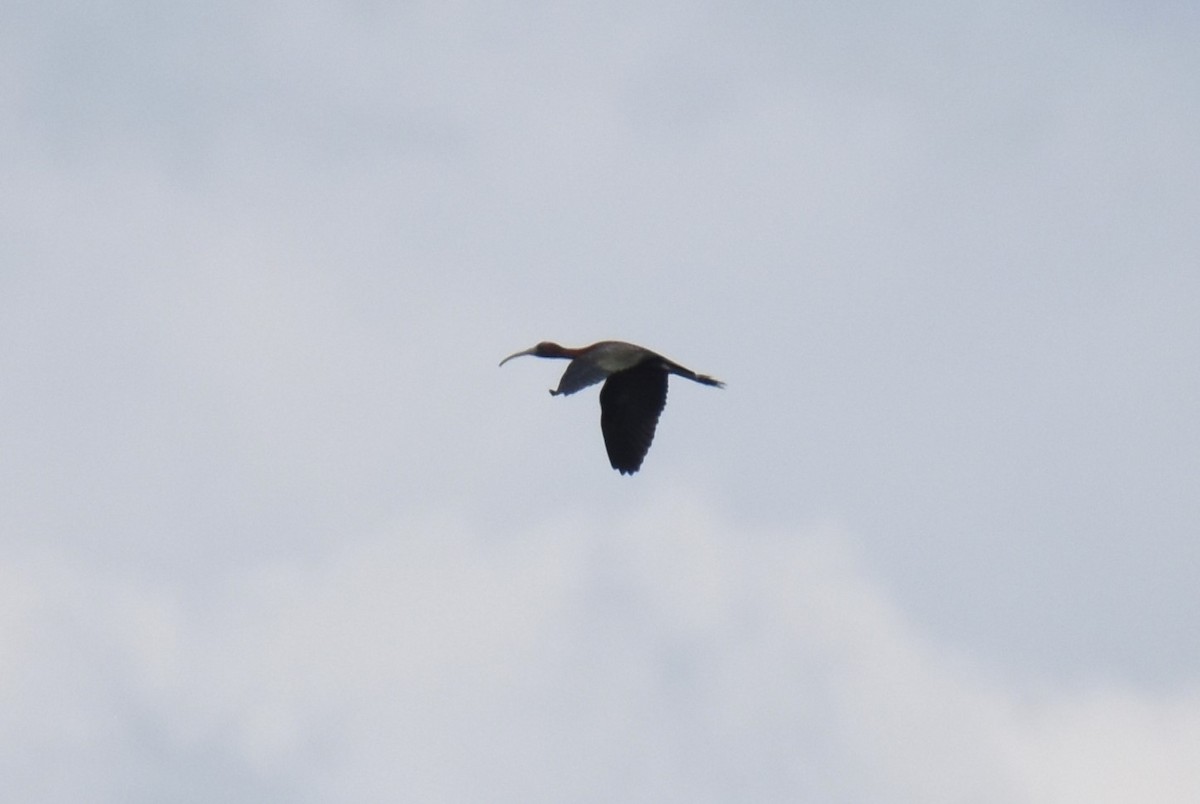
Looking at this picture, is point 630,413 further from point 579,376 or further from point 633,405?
point 579,376

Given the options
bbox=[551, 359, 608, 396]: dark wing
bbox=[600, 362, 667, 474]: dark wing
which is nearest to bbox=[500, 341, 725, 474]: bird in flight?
bbox=[600, 362, 667, 474]: dark wing

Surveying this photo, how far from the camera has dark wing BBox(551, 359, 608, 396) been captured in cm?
3394

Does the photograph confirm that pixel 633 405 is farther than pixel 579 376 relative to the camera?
Yes

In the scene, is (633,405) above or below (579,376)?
above

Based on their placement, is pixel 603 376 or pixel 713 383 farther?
pixel 713 383

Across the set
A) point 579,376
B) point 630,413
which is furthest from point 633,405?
point 579,376

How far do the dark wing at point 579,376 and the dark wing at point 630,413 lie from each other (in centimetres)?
244

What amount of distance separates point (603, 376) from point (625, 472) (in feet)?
10.8

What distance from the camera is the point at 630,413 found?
38.0 m

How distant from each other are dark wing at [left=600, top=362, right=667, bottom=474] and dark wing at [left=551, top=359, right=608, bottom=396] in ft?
7.99

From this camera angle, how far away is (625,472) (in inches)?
1499

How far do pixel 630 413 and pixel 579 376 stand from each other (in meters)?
3.81

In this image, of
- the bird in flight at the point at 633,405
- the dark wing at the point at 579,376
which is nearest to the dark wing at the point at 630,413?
the bird in flight at the point at 633,405

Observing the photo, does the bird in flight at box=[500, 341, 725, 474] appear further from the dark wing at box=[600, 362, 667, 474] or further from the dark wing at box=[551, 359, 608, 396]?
the dark wing at box=[551, 359, 608, 396]
